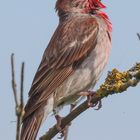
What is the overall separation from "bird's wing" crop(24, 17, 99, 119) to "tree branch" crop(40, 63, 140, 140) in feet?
5.69

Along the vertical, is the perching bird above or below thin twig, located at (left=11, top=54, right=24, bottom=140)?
below

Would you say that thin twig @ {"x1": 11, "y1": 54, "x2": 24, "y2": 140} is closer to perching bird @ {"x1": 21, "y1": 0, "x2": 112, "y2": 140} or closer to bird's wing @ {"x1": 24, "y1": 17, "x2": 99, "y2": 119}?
perching bird @ {"x1": 21, "y1": 0, "x2": 112, "y2": 140}

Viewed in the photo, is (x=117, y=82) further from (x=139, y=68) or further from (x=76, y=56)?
(x=76, y=56)

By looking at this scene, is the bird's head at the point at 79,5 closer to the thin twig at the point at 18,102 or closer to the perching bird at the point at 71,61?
the perching bird at the point at 71,61

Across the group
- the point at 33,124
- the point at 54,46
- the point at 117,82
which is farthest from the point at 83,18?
the point at 117,82

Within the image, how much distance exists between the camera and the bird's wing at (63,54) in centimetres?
755

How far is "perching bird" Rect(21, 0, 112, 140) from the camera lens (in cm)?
729

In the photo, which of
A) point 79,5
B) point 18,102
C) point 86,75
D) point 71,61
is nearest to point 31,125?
point 86,75

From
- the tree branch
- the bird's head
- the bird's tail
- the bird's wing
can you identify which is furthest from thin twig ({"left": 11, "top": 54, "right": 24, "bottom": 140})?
the bird's head

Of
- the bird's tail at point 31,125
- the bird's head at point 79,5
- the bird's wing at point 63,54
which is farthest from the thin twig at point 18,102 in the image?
the bird's head at point 79,5

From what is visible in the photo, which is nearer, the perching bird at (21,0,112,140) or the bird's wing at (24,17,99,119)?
the perching bird at (21,0,112,140)

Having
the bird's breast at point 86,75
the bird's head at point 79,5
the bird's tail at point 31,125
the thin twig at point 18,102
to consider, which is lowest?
the bird's tail at point 31,125

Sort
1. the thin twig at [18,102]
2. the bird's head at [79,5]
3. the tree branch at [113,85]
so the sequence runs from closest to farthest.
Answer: the thin twig at [18,102] → the tree branch at [113,85] → the bird's head at [79,5]

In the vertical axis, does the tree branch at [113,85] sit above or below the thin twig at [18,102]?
below
